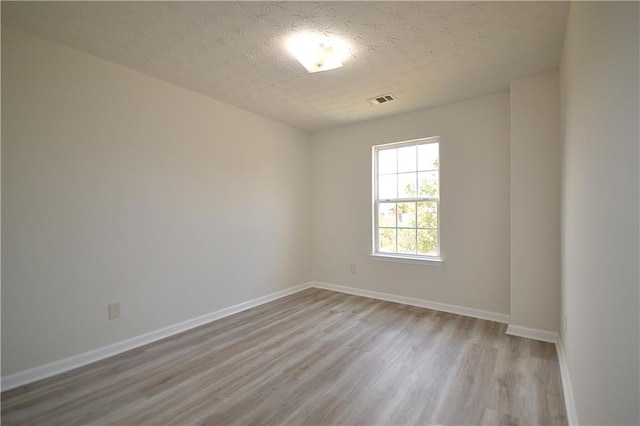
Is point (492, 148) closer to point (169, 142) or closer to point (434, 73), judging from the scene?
point (434, 73)

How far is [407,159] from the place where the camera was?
3.92 meters

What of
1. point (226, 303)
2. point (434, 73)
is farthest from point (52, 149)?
point (434, 73)

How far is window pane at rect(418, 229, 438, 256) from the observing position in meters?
3.66

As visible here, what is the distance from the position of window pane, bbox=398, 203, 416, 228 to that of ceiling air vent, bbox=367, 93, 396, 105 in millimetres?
1401

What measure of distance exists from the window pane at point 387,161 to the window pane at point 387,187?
0.31 feet

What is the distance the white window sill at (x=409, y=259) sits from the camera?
3572 millimetres

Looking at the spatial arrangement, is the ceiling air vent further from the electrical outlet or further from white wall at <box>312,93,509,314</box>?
the electrical outlet

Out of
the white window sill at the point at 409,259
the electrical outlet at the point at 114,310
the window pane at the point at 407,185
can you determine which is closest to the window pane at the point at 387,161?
the window pane at the point at 407,185

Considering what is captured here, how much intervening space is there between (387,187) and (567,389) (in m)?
2.80

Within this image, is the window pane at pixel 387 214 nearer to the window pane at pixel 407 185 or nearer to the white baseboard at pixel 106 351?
the window pane at pixel 407 185

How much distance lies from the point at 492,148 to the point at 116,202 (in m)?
3.93

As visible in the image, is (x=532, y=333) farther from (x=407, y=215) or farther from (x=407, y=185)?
(x=407, y=185)

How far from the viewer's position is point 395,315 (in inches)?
133

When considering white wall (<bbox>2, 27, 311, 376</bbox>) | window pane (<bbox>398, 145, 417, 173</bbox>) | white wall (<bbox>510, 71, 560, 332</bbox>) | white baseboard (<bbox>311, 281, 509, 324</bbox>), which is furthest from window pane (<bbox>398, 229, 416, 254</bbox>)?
white wall (<bbox>2, 27, 311, 376</bbox>)
